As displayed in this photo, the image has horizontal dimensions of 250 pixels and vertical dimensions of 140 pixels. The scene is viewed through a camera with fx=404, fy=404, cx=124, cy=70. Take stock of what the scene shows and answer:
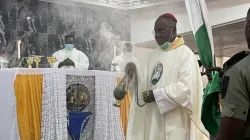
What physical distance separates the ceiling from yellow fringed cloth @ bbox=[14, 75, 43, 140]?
3472 mm

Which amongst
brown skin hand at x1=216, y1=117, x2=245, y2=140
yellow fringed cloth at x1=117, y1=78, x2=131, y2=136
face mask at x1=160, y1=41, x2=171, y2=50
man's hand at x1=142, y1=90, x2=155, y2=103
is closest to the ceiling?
yellow fringed cloth at x1=117, y1=78, x2=131, y2=136

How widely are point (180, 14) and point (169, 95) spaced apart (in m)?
5.66

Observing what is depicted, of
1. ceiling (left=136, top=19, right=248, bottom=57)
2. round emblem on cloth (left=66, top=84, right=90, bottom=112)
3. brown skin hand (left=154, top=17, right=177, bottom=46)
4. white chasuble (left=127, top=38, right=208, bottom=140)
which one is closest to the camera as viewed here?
white chasuble (left=127, top=38, right=208, bottom=140)

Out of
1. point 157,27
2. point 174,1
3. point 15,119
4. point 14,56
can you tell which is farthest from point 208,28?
point 14,56

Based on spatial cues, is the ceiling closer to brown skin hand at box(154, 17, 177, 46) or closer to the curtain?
the curtain

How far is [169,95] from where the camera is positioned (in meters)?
3.02

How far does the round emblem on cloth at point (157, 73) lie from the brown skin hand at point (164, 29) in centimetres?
20

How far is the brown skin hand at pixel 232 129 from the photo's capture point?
5.07 ft

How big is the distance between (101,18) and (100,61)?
3.31ft

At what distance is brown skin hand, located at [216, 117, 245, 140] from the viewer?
5.07ft

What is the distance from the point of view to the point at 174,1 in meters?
8.39

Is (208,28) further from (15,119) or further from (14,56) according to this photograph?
(14,56)

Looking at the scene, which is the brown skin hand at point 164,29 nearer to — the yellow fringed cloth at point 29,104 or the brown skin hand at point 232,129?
the yellow fringed cloth at point 29,104

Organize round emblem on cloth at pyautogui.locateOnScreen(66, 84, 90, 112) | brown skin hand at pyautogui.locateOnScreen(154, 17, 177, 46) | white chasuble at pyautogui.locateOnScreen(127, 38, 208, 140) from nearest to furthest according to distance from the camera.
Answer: white chasuble at pyautogui.locateOnScreen(127, 38, 208, 140) → brown skin hand at pyautogui.locateOnScreen(154, 17, 177, 46) → round emblem on cloth at pyautogui.locateOnScreen(66, 84, 90, 112)
